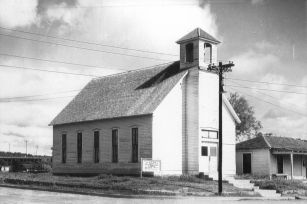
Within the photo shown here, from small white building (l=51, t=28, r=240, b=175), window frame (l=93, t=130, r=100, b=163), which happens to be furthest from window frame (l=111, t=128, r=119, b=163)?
window frame (l=93, t=130, r=100, b=163)

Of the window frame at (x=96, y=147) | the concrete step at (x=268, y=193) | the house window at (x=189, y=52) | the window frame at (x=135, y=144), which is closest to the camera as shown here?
the concrete step at (x=268, y=193)

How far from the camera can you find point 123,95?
39.5 metres

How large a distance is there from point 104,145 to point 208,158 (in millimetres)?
8785

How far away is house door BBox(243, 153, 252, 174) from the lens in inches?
1734

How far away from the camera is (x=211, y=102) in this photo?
118ft

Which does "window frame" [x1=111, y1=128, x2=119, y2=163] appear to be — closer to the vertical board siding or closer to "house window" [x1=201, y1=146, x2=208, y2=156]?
the vertical board siding

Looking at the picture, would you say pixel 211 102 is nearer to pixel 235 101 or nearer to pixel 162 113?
pixel 162 113

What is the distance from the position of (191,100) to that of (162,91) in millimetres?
2257

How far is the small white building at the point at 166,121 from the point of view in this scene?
34.6 metres

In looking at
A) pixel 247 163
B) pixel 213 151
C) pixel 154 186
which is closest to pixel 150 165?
pixel 154 186

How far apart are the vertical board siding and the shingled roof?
64 centimetres

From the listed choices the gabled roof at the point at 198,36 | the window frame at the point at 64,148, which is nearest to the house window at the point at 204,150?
the gabled roof at the point at 198,36

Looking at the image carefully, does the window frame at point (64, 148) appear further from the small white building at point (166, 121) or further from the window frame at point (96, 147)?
the window frame at point (96, 147)

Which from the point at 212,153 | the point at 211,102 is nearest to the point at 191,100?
the point at 211,102
